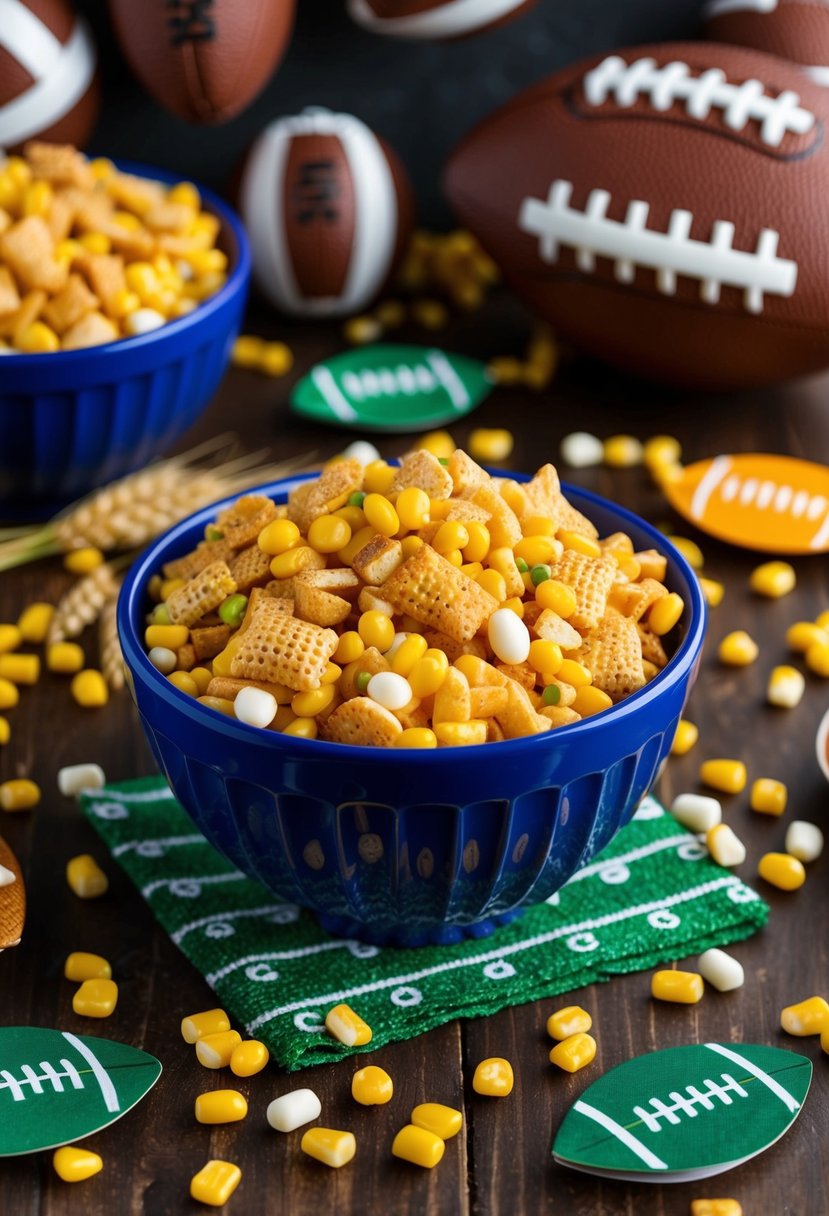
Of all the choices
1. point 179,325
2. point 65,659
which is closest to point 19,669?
point 65,659

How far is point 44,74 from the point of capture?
2170 mm

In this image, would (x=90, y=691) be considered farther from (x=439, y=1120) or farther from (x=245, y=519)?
(x=439, y=1120)

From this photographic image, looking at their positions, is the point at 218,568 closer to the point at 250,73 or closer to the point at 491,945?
the point at 491,945

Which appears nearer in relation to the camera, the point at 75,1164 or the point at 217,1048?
the point at 75,1164

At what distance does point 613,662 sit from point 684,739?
0.40 meters

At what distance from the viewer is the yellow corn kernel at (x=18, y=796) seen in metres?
1.44

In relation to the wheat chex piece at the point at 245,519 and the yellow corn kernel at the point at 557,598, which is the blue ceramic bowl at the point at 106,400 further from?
the yellow corn kernel at the point at 557,598

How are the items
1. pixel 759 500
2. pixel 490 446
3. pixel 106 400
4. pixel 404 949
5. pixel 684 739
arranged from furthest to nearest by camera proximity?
1. pixel 490 446
2. pixel 759 500
3. pixel 106 400
4. pixel 684 739
5. pixel 404 949

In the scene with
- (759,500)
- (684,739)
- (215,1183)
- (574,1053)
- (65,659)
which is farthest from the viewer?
(759,500)

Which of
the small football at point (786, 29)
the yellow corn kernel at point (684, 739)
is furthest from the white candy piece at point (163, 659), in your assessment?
the small football at point (786, 29)

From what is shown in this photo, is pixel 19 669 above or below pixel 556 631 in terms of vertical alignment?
below

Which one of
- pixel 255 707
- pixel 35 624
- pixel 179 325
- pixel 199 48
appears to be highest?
pixel 199 48

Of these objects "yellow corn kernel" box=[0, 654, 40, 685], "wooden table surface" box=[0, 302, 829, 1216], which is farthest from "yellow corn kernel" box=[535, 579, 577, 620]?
"yellow corn kernel" box=[0, 654, 40, 685]

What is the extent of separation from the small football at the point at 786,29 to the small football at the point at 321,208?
58cm
